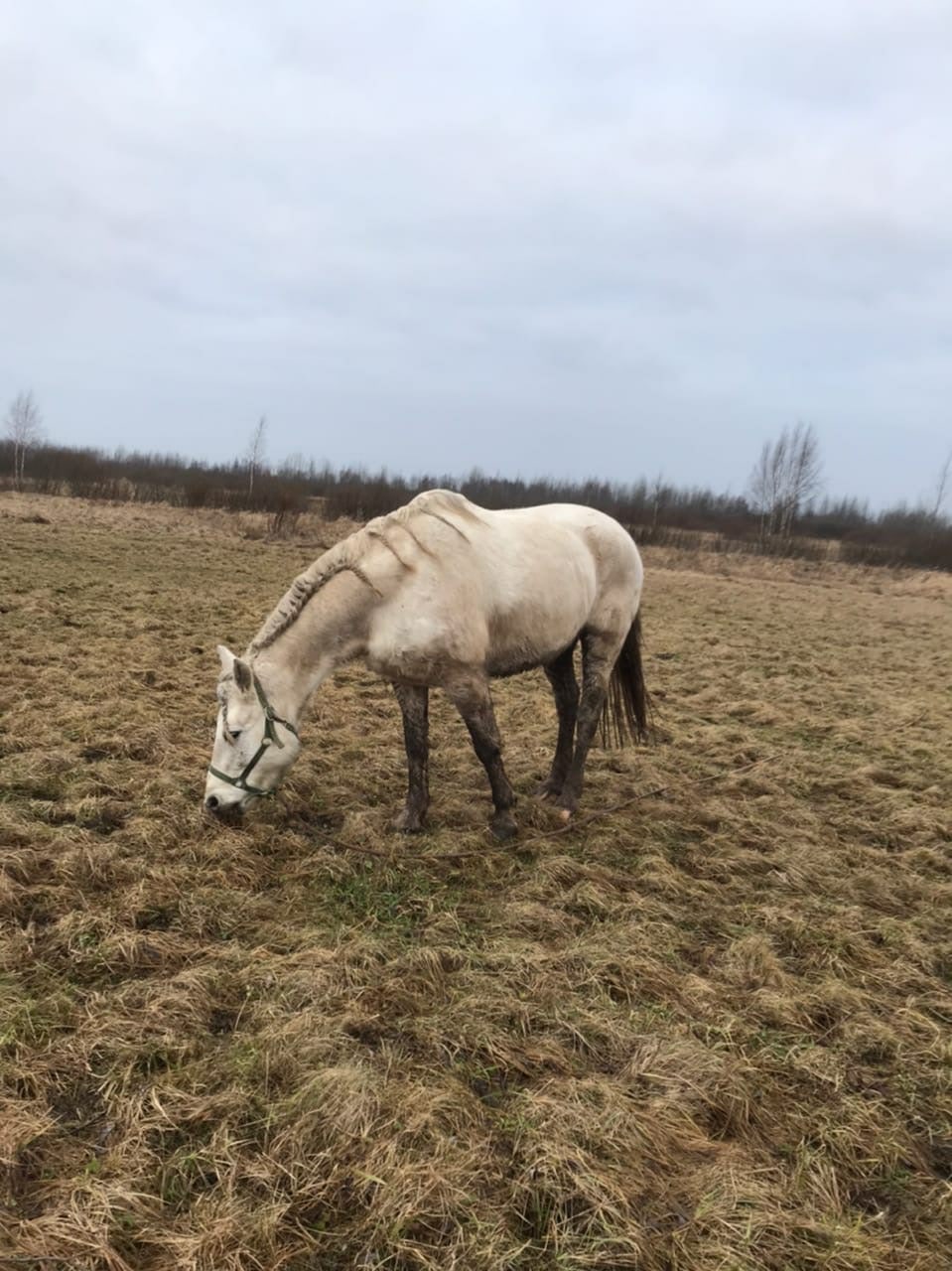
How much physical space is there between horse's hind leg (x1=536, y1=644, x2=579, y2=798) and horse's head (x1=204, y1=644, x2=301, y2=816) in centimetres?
230

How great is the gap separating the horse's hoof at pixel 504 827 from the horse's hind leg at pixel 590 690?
74 centimetres

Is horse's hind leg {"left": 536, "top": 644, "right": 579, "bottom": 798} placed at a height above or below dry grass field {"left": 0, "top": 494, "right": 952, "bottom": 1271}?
above

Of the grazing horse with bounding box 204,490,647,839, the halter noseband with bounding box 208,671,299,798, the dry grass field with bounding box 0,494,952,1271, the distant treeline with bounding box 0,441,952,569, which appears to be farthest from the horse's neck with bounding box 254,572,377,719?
the distant treeline with bounding box 0,441,952,569

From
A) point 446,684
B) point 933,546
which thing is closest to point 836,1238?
point 446,684

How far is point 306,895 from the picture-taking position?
391 centimetres

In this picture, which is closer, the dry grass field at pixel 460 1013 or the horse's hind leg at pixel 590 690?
the dry grass field at pixel 460 1013

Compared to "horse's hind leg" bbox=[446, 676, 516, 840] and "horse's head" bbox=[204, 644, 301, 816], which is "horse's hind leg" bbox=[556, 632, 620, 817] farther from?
"horse's head" bbox=[204, 644, 301, 816]

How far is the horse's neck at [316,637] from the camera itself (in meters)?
4.42

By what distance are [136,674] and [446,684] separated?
4.86 m

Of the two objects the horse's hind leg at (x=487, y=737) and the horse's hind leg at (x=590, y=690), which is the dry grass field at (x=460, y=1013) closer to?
the horse's hind leg at (x=487, y=737)

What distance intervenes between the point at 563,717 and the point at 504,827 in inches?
54.1

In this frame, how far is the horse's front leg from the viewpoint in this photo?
190 inches

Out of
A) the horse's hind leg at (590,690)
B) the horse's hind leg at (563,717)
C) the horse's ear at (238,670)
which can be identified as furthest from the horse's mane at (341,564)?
the horse's hind leg at (563,717)

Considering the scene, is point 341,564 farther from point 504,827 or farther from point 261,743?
point 504,827
